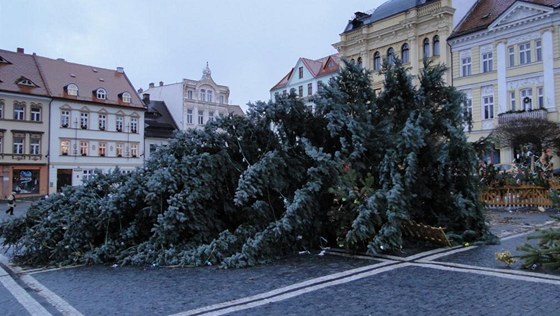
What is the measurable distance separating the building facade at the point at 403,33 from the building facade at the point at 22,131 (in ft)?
92.8

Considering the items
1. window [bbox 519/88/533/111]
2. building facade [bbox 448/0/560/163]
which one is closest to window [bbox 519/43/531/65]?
building facade [bbox 448/0/560/163]

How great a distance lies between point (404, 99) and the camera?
1165 cm

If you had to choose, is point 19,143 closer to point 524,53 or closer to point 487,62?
point 487,62

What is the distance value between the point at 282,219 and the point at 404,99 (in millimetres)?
4794

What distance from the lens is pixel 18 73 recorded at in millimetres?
42844

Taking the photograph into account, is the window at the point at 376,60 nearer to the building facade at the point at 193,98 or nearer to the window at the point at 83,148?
the building facade at the point at 193,98

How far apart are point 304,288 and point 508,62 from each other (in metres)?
30.8

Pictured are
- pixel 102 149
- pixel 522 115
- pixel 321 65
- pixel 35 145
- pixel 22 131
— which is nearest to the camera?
pixel 522 115

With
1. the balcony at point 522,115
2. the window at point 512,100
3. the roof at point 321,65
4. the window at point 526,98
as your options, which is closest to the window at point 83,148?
the roof at point 321,65

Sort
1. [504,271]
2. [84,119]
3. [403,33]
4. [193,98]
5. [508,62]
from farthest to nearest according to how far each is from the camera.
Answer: [193,98], [84,119], [403,33], [508,62], [504,271]

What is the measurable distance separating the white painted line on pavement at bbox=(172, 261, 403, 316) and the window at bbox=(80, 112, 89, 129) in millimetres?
43392

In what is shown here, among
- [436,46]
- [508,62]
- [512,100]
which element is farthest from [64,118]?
[512,100]

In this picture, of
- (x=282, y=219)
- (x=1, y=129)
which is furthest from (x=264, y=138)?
(x=1, y=129)

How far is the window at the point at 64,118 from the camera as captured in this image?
44156 millimetres
